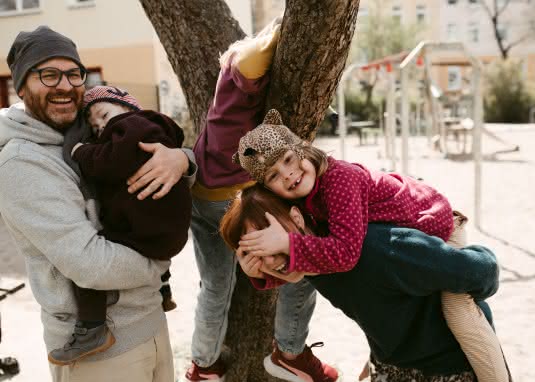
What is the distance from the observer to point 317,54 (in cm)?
200

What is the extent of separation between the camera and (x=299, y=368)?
8.31ft

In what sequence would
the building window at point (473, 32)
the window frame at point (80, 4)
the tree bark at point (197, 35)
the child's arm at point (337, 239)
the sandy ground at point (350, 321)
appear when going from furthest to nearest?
the building window at point (473, 32)
the window frame at point (80, 4)
the sandy ground at point (350, 321)
the tree bark at point (197, 35)
the child's arm at point (337, 239)

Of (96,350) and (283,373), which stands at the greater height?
(96,350)

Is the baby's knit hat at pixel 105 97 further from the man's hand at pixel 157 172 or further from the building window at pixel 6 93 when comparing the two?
the building window at pixel 6 93

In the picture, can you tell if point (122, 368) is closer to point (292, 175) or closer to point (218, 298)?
point (218, 298)

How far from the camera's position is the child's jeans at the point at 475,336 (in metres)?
1.75

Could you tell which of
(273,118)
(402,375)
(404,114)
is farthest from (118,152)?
(404,114)

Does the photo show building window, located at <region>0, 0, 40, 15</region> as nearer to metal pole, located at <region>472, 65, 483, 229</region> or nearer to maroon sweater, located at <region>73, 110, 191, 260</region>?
metal pole, located at <region>472, 65, 483, 229</region>

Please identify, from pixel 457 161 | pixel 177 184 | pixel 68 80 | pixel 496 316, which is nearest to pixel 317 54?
pixel 177 184

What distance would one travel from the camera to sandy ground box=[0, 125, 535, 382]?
4.19 m

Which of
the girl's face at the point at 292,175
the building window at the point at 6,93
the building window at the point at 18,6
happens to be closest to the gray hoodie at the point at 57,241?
the girl's face at the point at 292,175

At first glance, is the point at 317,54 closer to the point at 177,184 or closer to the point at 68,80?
the point at 177,184

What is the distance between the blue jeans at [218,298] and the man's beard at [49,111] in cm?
61

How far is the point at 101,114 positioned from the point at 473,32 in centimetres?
3916
